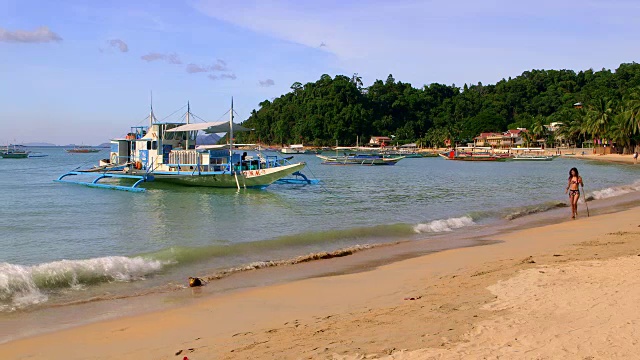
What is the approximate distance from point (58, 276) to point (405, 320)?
7.48 metres

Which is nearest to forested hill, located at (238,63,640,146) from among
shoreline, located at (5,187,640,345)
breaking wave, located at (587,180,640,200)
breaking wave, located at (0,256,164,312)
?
breaking wave, located at (587,180,640,200)

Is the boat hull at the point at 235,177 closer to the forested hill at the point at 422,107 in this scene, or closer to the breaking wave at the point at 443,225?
the breaking wave at the point at 443,225

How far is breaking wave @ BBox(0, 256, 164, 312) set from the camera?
33.1 feet

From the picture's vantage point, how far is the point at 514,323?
6590mm

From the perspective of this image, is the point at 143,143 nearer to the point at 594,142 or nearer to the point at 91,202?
the point at 91,202

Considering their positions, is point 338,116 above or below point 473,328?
above

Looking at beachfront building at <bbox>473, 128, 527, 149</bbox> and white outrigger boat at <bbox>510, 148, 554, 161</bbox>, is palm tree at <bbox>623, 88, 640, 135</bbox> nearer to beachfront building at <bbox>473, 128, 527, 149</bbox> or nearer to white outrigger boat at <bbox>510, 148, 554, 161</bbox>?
white outrigger boat at <bbox>510, 148, 554, 161</bbox>

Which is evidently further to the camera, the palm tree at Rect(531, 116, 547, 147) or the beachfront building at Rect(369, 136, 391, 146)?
the beachfront building at Rect(369, 136, 391, 146)

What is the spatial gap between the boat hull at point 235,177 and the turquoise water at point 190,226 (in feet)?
2.15

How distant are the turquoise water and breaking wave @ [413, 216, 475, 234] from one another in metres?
0.05

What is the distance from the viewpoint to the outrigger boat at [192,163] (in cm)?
3400

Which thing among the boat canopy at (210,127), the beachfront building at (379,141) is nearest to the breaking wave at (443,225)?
the boat canopy at (210,127)

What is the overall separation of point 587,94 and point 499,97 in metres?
30.4

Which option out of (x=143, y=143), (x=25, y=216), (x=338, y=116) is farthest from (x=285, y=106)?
(x=25, y=216)
